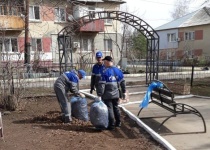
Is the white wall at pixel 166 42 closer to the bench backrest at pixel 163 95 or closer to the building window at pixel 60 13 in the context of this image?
the building window at pixel 60 13

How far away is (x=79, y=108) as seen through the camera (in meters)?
6.26

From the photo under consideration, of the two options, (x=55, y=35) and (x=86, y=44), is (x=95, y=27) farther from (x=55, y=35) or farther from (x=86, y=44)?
(x=55, y=35)

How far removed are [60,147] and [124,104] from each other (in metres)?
4.29

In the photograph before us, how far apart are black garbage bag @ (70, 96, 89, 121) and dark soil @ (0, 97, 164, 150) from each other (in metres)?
0.14

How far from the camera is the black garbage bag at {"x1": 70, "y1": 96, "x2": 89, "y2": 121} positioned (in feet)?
20.5

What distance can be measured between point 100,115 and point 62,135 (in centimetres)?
80

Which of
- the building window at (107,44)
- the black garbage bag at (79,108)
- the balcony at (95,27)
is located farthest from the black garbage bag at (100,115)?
the building window at (107,44)

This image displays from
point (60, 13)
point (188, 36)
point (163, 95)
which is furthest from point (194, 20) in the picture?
point (163, 95)

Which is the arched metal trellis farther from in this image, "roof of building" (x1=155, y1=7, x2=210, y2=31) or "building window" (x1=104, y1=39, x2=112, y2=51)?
"roof of building" (x1=155, y1=7, x2=210, y2=31)

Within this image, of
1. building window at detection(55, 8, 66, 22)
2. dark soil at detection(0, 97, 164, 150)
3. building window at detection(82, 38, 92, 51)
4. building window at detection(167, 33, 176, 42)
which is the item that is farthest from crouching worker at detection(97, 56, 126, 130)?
building window at detection(167, 33, 176, 42)

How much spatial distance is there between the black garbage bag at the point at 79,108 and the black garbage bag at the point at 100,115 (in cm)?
74

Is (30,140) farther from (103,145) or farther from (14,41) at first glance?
(14,41)

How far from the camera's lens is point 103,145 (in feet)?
15.5

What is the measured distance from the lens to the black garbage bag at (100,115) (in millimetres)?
5461
